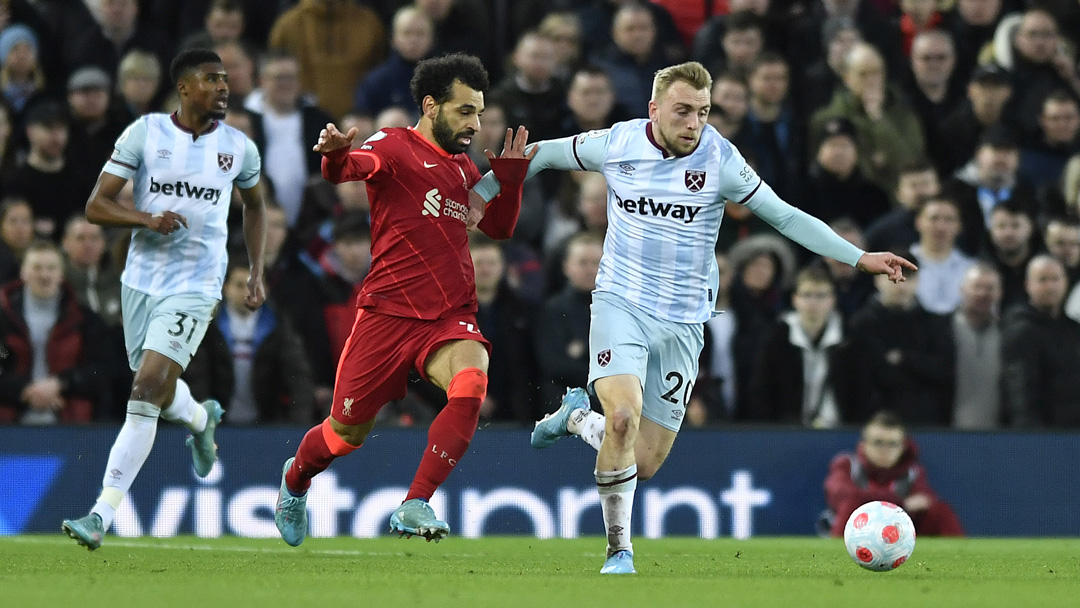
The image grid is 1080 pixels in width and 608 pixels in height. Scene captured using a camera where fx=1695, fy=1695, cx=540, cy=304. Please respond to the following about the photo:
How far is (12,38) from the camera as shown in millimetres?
13844

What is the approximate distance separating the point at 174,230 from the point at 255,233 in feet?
3.17

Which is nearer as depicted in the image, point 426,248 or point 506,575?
point 506,575

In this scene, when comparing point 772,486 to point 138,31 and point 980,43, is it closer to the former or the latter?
point 980,43

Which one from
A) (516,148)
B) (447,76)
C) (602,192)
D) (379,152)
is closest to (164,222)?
(379,152)

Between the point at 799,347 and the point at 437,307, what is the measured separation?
183 inches

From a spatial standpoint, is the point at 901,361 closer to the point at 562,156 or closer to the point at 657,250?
the point at 657,250

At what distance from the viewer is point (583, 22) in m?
14.9

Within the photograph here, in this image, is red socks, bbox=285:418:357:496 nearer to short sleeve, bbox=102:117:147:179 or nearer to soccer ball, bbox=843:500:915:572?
short sleeve, bbox=102:117:147:179

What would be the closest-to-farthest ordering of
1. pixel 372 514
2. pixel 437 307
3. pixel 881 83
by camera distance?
1. pixel 437 307
2. pixel 372 514
3. pixel 881 83

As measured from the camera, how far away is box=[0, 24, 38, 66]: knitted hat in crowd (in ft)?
45.4

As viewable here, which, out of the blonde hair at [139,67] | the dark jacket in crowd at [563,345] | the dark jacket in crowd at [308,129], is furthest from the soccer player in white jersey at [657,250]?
the blonde hair at [139,67]

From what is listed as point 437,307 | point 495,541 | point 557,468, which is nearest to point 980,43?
point 557,468

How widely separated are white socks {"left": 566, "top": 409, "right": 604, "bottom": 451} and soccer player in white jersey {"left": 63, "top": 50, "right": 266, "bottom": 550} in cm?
218

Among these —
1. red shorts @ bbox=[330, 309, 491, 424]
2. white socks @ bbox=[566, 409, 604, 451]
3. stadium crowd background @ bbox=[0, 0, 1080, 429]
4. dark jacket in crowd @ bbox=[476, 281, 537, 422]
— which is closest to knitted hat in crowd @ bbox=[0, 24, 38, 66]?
stadium crowd background @ bbox=[0, 0, 1080, 429]
